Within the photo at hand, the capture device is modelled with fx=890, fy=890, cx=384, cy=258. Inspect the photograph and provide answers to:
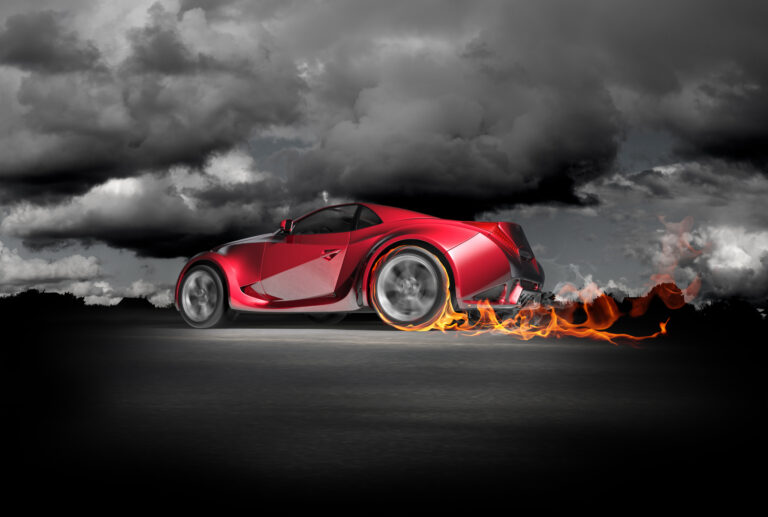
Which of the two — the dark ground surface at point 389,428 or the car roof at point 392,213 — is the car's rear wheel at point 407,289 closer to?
the car roof at point 392,213

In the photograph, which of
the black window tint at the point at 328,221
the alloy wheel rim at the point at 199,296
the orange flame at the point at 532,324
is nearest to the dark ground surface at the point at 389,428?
the orange flame at the point at 532,324

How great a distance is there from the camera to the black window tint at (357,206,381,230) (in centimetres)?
1140

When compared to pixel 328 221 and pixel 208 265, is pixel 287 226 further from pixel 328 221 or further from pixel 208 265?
pixel 208 265

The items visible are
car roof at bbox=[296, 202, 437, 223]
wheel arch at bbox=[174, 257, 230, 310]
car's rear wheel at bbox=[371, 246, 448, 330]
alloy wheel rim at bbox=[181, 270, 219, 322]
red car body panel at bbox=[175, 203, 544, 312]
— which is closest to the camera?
red car body panel at bbox=[175, 203, 544, 312]

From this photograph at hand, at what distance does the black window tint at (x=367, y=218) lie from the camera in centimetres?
1140

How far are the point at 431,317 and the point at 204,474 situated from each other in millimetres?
6845

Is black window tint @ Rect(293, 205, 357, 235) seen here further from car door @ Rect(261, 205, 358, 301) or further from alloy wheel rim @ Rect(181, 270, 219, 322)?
alloy wheel rim @ Rect(181, 270, 219, 322)

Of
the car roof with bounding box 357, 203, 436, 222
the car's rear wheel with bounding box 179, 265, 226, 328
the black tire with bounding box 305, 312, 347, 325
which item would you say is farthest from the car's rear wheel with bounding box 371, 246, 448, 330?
the black tire with bounding box 305, 312, 347, 325

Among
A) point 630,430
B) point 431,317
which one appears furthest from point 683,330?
point 630,430

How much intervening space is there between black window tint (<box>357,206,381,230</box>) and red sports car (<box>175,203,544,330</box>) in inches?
0.5

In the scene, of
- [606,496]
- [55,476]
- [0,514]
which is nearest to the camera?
[0,514]

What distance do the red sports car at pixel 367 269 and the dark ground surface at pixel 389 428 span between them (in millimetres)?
1377

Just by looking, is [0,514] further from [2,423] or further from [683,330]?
[683,330]

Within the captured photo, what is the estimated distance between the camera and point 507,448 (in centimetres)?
457
